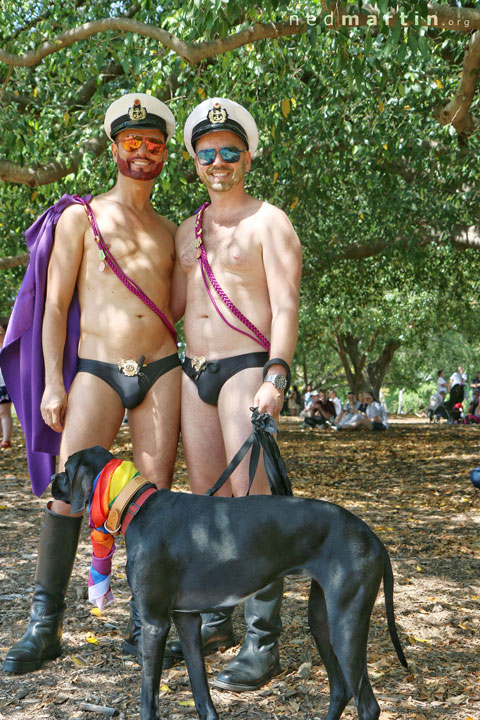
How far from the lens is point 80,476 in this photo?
264cm

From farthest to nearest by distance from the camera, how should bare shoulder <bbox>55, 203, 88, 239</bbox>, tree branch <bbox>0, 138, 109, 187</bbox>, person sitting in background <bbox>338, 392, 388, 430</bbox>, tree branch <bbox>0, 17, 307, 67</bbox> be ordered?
person sitting in background <bbox>338, 392, 388, 430</bbox>, tree branch <bbox>0, 138, 109, 187</bbox>, tree branch <bbox>0, 17, 307, 67</bbox>, bare shoulder <bbox>55, 203, 88, 239</bbox>

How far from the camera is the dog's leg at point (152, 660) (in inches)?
99.9

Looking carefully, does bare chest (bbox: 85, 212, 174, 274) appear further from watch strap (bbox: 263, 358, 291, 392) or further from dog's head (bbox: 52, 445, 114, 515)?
dog's head (bbox: 52, 445, 114, 515)

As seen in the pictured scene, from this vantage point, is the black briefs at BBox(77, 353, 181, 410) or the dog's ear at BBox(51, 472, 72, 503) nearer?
the dog's ear at BBox(51, 472, 72, 503)

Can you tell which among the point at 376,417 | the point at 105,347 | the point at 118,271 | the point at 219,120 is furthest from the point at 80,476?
the point at 376,417

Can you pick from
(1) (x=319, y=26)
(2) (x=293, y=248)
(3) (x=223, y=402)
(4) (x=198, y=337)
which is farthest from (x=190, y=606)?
(1) (x=319, y=26)

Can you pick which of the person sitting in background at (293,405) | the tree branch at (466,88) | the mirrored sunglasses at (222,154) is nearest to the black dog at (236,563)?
the mirrored sunglasses at (222,154)

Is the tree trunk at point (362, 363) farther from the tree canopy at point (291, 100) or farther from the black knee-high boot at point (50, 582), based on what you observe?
the black knee-high boot at point (50, 582)

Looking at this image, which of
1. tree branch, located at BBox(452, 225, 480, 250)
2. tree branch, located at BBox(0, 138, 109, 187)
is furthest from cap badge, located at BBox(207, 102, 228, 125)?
tree branch, located at BBox(452, 225, 480, 250)

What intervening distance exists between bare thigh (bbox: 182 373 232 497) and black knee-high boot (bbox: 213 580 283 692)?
0.51 metres

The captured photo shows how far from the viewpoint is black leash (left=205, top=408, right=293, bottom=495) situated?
2840 millimetres

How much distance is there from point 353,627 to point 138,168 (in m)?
2.29

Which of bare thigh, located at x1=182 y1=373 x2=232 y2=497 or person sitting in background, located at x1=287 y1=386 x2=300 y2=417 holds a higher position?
bare thigh, located at x1=182 y1=373 x2=232 y2=497

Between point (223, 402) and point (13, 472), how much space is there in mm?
7470
